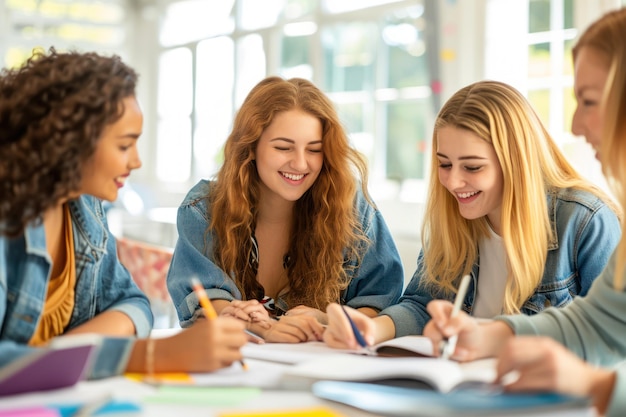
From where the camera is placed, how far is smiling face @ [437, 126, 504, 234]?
176 cm

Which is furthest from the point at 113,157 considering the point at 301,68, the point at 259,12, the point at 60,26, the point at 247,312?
the point at 60,26

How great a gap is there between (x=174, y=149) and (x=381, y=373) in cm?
682

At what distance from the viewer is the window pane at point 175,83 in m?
7.57

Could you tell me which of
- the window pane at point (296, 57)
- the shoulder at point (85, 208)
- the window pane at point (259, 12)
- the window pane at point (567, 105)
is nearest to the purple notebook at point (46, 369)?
the shoulder at point (85, 208)

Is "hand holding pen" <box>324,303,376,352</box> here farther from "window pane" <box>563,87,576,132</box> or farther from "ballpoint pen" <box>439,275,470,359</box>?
"window pane" <box>563,87,576,132</box>

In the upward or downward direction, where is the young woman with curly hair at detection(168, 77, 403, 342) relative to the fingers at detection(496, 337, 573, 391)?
upward

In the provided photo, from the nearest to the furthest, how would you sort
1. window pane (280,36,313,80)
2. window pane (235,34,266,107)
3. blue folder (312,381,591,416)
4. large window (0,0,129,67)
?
blue folder (312,381,591,416), window pane (280,36,313,80), window pane (235,34,266,107), large window (0,0,129,67)

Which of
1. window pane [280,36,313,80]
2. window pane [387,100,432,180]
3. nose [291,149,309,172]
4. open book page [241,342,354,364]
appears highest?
window pane [280,36,313,80]

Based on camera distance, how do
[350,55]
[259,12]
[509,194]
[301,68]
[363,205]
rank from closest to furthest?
[509,194] < [363,205] < [350,55] < [301,68] < [259,12]

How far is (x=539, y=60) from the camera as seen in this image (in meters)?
3.84

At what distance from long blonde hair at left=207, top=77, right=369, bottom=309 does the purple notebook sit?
813 millimetres

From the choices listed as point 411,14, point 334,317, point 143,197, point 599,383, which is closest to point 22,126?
point 334,317

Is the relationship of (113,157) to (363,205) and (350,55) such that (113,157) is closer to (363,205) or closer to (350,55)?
(363,205)

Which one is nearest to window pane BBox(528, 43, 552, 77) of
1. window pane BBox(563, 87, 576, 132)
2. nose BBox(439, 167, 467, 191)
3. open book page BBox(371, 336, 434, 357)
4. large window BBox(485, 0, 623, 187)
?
large window BBox(485, 0, 623, 187)
